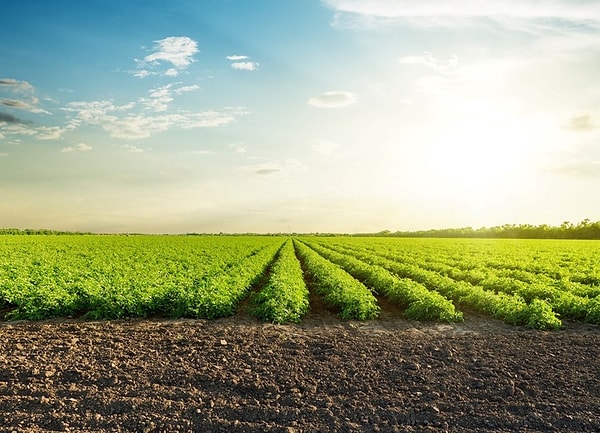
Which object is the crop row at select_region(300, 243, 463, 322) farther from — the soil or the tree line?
the tree line

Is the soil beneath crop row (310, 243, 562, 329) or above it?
beneath

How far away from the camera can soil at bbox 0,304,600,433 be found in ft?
26.5

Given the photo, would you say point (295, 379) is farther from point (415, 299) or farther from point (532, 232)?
point (532, 232)

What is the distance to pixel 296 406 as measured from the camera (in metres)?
8.53

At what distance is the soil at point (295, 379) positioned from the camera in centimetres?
806

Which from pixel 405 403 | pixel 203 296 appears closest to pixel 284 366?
pixel 405 403

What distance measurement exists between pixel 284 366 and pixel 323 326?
12.9ft

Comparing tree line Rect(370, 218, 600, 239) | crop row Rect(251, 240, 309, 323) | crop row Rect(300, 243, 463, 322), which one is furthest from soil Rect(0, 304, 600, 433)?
tree line Rect(370, 218, 600, 239)

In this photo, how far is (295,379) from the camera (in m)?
9.62

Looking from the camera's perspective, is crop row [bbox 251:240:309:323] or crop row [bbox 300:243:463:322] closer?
crop row [bbox 251:240:309:323]

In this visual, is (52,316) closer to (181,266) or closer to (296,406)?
(296,406)

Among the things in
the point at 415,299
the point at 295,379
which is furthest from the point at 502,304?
the point at 295,379

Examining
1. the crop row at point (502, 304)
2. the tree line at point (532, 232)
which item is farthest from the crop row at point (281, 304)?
the tree line at point (532, 232)

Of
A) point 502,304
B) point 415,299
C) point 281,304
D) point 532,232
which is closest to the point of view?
point 281,304
